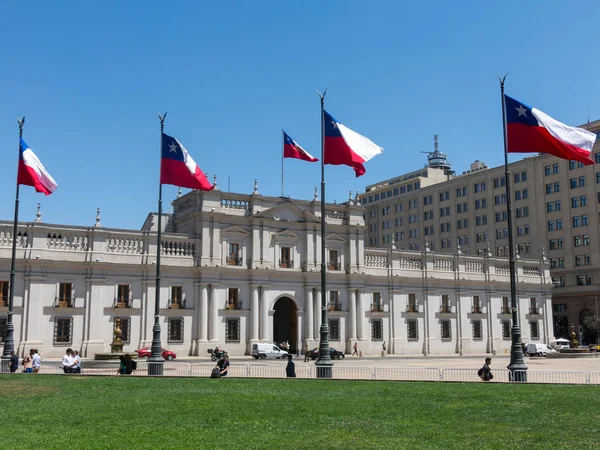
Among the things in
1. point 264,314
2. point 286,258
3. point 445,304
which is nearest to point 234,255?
point 286,258

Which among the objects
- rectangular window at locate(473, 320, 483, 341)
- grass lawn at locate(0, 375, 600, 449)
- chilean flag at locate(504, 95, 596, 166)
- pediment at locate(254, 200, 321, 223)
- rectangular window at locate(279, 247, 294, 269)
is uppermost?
pediment at locate(254, 200, 321, 223)

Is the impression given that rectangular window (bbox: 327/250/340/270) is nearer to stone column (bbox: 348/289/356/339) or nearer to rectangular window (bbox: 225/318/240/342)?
stone column (bbox: 348/289/356/339)

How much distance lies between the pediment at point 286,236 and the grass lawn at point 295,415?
1520 inches

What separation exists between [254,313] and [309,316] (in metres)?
6.03

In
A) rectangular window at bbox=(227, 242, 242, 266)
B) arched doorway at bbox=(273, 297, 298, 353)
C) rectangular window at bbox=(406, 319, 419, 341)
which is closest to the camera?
rectangular window at bbox=(227, 242, 242, 266)

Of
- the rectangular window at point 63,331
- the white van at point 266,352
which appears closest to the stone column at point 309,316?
the white van at point 266,352

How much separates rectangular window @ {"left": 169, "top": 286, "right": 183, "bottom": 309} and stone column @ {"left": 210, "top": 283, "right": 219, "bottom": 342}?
2.87 metres

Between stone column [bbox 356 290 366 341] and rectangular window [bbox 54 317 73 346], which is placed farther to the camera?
stone column [bbox 356 290 366 341]

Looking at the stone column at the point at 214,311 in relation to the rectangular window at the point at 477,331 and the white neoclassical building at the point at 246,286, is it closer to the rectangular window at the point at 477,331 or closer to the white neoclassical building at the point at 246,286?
the white neoclassical building at the point at 246,286

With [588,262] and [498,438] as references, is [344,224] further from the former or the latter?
[498,438]

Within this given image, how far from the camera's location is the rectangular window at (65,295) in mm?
55969

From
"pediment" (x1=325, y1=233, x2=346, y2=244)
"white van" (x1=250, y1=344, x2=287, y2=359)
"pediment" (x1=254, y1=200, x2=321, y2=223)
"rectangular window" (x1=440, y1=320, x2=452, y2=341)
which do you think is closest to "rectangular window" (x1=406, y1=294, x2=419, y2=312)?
"rectangular window" (x1=440, y1=320, x2=452, y2=341)

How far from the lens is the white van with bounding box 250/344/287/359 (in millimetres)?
59594

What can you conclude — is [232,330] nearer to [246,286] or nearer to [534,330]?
[246,286]
